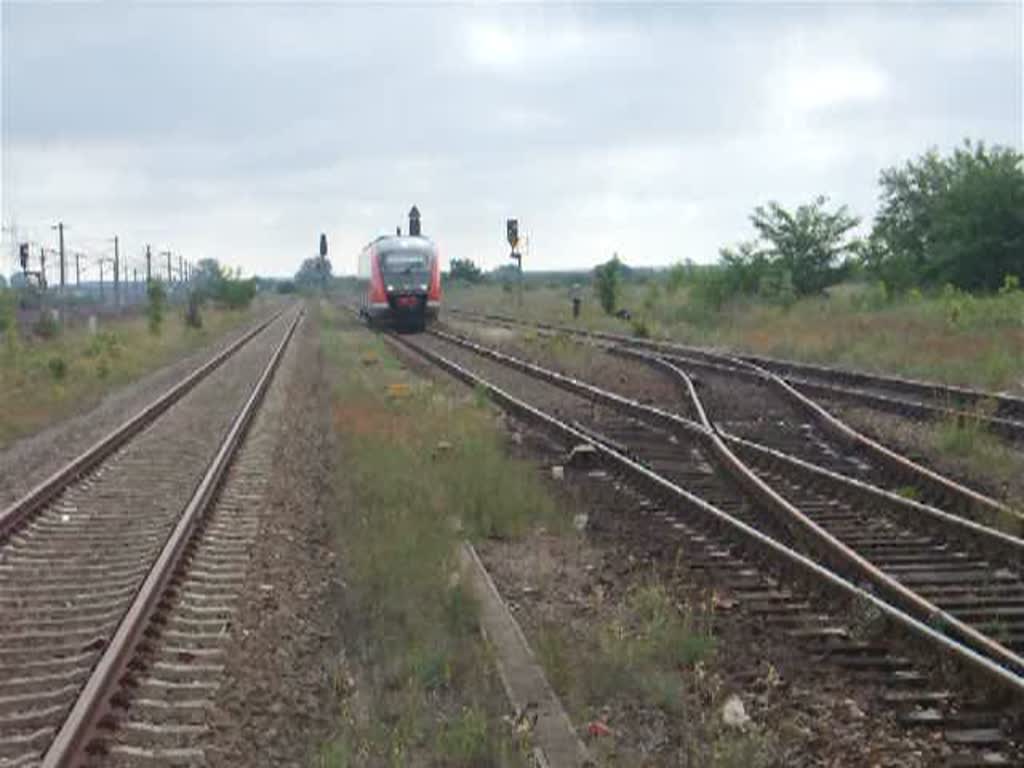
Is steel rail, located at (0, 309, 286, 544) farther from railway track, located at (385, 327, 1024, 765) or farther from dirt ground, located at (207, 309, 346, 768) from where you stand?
railway track, located at (385, 327, 1024, 765)

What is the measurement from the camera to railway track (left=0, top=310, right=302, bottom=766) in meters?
6.23

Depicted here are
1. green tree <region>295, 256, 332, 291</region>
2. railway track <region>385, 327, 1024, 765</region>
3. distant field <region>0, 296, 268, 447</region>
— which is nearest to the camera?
railway track <region>385, 327, 1024, 765</region>

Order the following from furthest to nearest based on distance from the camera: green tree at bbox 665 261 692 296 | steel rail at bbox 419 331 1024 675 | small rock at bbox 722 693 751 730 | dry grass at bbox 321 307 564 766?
1. green tree at bbox 665 261 692 296
2. steel rail at bbox 419 331 1024 675
3. small rock at bbox 722 693 751 730
4. dry grass at bbox 321 307 564 766

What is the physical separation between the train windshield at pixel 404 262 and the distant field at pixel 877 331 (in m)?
5.64

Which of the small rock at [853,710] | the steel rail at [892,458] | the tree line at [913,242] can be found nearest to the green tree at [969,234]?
the tree line at [913,242]

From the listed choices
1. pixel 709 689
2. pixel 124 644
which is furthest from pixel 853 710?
pixel 124 644

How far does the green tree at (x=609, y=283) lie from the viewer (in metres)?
50.9

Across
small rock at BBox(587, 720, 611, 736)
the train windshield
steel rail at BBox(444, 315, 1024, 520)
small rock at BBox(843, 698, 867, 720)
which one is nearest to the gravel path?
small rock at BBox(587, 720, 611, 736)

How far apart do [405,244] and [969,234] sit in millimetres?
18437

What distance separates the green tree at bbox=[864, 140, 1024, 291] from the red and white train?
52.2ft

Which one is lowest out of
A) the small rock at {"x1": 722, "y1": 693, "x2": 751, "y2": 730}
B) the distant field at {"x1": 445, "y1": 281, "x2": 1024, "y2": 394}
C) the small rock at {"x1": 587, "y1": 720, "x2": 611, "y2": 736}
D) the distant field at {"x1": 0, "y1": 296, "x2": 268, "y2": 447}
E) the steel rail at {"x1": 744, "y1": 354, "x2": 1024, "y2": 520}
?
the distant field at {"x1": 0, "y1": 296, "x2": 268, "y2": 447}

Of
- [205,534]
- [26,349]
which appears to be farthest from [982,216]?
[205,534]

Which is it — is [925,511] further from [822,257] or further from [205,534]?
[822,257]

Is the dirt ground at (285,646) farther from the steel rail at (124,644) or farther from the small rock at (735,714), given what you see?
the small rock at (735,714)
